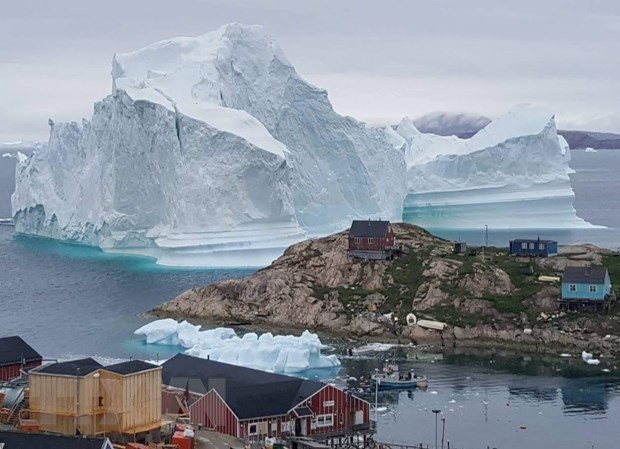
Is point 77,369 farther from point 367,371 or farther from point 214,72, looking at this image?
point 214,72

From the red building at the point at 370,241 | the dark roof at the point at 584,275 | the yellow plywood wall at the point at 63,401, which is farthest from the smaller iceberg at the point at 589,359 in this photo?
the yellow plywood wall at the point at 63,401

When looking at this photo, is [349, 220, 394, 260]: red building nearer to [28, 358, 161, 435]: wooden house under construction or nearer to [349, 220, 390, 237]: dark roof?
[349, 220, 390, 237]: dark roof

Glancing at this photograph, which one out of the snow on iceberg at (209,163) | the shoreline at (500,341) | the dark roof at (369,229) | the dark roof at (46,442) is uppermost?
the snow on iceberg at (209,163)

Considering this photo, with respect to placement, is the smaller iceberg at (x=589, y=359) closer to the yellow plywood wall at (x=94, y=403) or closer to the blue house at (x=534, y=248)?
the blue house at (x=534, y=248)

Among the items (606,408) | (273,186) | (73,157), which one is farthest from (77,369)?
(73,157)

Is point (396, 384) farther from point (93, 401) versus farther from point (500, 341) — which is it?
point (93, 401)

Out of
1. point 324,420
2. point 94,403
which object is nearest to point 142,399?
point 94,403

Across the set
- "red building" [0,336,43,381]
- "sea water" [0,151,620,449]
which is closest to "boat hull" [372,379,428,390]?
"sea water" [0,151,620,449]
